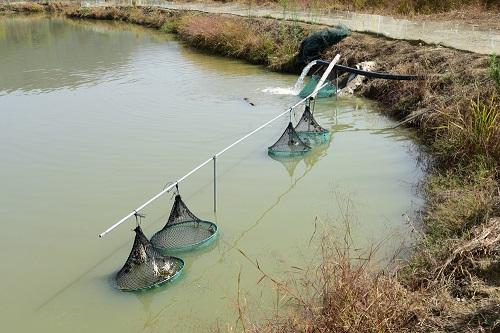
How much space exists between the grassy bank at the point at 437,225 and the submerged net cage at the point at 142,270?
117cm

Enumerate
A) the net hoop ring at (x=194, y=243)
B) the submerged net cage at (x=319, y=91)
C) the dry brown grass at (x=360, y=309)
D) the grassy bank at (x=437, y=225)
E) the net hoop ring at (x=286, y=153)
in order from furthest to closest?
the submerged net cage at (x=319, y=91), the net hoop ring at (x=286, y=153), the net hoop ring at (x=194, y=243), the grassy bank at (x=437, y=225), the dry brown grass at (x=360, y=309)

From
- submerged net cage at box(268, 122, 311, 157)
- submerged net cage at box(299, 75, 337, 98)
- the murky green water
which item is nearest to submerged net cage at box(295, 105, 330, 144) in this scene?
the murky green water

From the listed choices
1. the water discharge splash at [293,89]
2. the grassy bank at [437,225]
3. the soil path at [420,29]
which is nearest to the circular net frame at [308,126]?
the grassy bank at [437,225]

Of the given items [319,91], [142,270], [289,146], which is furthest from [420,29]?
[142,270]

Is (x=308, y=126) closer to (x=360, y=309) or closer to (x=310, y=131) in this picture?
(x=310, y=131)

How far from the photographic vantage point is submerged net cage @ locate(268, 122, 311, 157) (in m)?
8.21

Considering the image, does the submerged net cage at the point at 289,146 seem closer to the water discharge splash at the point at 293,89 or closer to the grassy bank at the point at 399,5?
the water discharge splash at the point at 293,89

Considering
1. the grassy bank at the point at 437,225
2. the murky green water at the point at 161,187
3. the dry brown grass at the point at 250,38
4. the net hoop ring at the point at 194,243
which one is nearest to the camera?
the grassy bank at the point at 437,225

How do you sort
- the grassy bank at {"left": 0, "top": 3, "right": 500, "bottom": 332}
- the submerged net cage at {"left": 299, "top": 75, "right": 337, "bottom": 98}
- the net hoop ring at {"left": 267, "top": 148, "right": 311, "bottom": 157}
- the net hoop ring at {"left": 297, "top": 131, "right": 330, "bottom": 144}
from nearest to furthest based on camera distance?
the grassy bank at {"left": 0, "top": 3, "right": 500, "bottom": 332}
the net hoop ring at {"left": 267, "top": 148, "right": 311, "bottom": 157}
the net hoop ring at {"left": 297, "top": 131, "right": 330, "bottom": 144}
the submerged net cage at {"left": 299, "top": 75, "right": 337, "bottom": 98}

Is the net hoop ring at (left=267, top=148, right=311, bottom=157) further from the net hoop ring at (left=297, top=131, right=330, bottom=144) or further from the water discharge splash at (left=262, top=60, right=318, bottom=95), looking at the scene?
the water discharge splash at (left=262, top=60, right=318, bottom=95)

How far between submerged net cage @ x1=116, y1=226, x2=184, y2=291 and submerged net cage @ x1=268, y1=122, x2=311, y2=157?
3.79 m

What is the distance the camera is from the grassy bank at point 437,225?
11.4ft

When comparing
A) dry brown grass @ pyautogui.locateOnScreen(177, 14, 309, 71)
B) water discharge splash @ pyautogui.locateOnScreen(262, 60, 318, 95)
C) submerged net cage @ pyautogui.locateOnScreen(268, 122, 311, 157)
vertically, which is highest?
dry brown grass @ pyautogui.locateOnScreen(177, 14, 309, 71)

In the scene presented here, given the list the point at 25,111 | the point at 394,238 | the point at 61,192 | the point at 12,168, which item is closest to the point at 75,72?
the point at 25,111
